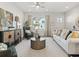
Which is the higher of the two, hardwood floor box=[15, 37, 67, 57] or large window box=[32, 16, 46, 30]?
large window box=[32, 16, 46, 30]

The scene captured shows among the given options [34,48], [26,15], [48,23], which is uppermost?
[26,15]

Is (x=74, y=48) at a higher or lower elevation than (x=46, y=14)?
lower

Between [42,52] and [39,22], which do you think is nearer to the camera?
[42,52]

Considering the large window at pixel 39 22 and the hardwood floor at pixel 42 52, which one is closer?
the hardwood floor at pixel 42 52

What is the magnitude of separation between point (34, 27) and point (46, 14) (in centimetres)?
159

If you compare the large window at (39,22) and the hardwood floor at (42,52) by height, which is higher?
the large window at (39,22)

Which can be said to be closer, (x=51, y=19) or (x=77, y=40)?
(x=77, y=40)

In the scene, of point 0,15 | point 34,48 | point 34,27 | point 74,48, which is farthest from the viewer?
point 34,27

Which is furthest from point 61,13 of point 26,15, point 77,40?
point 77,40

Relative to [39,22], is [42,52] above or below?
below

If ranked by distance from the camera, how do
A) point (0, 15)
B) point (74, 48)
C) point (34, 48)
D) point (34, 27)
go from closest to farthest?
1. point (74, 48)
2. point (0, 15)
3. point (34, 48)
4. point (34, 27)

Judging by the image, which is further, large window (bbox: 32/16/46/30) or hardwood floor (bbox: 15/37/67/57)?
large window (bbox: 32/16/46/30)

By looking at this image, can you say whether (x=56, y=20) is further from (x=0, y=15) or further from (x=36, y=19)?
(x=0, y=15)

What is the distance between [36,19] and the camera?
1029cm
